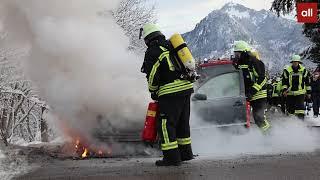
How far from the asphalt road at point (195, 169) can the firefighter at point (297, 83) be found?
442 cm

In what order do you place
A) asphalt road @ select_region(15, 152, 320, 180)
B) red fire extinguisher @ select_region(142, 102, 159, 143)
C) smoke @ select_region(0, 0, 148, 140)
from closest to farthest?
asphalt road @ select_region(15, 152, 320, 180)
red fire extinguisher @ select_region(142, 102, 159, 143)
smoke @ select_region(0, 0, 148, 140)

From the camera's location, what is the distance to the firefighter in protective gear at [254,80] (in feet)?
31.6

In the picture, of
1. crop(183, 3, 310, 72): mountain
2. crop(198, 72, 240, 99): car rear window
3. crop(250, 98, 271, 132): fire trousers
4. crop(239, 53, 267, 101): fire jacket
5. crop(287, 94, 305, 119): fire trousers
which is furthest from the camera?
crop(183, 3, 310, 72): mountain

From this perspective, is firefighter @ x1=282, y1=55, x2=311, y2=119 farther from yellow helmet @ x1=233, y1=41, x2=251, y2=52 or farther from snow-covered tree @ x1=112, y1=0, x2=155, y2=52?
snow-covered tree @ x1=112, y1=0, x2=155, y2=52

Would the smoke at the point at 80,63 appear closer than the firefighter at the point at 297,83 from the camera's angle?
Yes

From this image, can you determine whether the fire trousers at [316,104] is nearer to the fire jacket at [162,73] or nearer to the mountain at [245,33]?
the fire jacket at [162,73]

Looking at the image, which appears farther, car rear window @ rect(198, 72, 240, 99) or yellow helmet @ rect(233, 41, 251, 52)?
yellow helmet @ rect(233, 41, 251, 52)

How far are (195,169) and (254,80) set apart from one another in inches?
142

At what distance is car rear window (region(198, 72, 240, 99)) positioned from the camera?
30.2 ft

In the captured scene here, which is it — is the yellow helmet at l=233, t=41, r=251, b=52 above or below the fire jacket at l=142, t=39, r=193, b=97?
above

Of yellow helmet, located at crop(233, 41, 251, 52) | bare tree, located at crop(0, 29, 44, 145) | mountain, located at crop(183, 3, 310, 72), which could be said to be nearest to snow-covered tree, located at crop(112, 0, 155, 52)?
bare tree, located at crop(0, 29, 44, 145)

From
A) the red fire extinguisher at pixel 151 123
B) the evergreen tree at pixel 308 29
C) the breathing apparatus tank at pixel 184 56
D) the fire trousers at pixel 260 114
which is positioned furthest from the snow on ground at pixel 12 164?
the evergreen tree at pixel 308 29

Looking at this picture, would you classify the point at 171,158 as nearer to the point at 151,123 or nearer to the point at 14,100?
the point at 151,123

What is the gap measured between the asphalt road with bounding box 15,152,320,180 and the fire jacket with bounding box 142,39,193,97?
976 mm
